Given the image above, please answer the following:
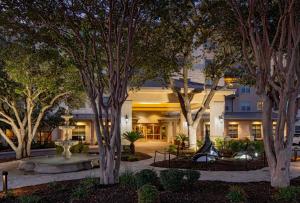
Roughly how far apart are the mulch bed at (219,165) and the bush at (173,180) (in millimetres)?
8278

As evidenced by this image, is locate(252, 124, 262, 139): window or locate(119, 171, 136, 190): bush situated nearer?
locate(119, 171, 136, 190): bush

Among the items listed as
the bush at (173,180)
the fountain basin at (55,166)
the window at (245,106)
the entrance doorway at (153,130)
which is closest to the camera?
the bush at (173,180)

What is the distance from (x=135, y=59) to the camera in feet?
46.5

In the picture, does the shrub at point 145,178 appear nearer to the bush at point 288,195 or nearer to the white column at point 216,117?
the bush at point 288,195

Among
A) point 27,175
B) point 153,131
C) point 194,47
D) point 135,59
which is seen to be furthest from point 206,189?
point 153,131

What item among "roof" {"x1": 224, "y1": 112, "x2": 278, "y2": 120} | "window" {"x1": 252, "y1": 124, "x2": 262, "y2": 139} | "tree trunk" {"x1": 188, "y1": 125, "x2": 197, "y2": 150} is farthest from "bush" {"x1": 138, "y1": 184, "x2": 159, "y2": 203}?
"window" {"x1": 252, "y1": 124, "x2": 262, "y2": 139}

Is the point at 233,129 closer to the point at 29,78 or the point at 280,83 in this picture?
the point at 29,78

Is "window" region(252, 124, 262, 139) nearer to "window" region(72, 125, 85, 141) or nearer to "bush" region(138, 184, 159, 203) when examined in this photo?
"window" region(72, 125, 85, 141)

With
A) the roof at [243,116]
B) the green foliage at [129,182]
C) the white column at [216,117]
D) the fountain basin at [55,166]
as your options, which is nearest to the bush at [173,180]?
the green foliage at [129,182]

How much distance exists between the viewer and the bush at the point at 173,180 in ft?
32.1

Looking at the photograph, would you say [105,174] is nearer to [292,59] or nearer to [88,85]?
[88,85]

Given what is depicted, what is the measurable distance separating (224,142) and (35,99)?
13687mm

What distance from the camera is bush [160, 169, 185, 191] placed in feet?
32.1

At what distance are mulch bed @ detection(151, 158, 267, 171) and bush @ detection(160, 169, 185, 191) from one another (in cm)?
828
